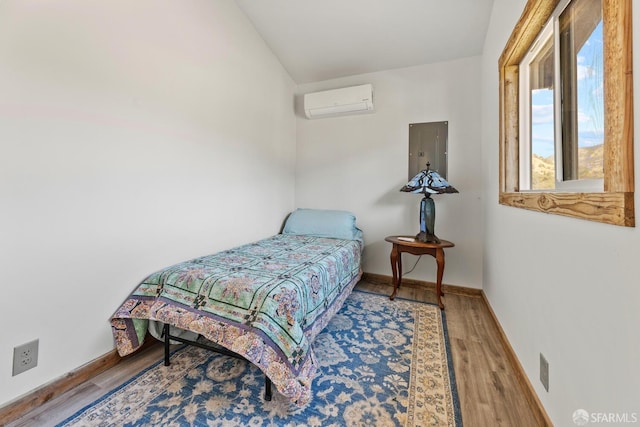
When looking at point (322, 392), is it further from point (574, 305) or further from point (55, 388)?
point (55, 388)

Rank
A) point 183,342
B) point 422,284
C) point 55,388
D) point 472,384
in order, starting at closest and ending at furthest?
point 55,388, point 472,384, point 183,342, point 422,284

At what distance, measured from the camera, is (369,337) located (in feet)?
6.35

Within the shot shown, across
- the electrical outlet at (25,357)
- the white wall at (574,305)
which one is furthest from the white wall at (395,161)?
the electrical outlet at (25,357)

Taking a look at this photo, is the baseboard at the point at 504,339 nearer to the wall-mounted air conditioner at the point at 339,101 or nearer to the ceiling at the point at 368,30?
the wall-mounted air conditioner at the point at 339,101

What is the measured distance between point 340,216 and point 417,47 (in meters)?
1.99

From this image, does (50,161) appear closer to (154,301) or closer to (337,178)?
(154,301)

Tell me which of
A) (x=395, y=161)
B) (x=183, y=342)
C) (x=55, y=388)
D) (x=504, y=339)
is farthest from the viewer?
(x=395, y=161)

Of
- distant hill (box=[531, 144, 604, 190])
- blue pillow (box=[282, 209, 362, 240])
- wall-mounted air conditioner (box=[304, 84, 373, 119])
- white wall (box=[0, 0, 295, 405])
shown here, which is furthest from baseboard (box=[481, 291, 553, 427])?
wall-mounted air conditioner (box=[304, 84, 373, 119])

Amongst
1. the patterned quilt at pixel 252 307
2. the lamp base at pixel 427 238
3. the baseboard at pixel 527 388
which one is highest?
the lamp base at pixel 427 238

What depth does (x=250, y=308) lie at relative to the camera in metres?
1.36

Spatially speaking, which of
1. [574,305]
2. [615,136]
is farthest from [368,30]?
[574,305]

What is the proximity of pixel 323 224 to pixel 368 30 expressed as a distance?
80.7 inches

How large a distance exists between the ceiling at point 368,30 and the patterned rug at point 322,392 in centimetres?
275

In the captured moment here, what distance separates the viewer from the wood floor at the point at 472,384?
1.20 meters
